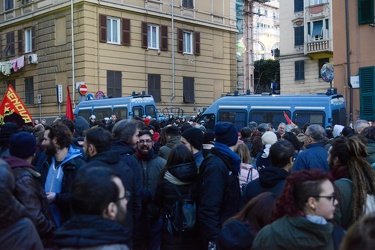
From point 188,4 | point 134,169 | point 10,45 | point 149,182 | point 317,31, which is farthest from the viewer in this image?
point 317,31

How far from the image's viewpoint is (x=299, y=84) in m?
40.2

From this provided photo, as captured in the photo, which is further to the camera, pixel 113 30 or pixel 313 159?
pixel 113 30

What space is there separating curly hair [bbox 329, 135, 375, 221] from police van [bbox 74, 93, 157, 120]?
16.8m

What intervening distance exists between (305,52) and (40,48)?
20.1m

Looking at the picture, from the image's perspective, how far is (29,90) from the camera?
30.1 meters

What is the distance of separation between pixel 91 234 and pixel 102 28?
2578cm

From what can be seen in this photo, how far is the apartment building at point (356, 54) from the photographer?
65.8ft

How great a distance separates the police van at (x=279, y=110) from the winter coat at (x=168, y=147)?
9.31 meters

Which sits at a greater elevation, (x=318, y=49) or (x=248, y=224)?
(x=318, y=49)

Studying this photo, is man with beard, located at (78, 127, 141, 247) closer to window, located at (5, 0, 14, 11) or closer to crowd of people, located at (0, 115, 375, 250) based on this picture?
crowd of people, located at (0, 115, 375, 250)

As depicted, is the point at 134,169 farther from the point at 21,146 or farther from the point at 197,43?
the point at 197,43

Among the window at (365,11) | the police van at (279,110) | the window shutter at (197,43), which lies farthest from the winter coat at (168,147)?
the window shutter at (197,43)

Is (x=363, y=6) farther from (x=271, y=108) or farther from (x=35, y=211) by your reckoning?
(x=35, y=211)

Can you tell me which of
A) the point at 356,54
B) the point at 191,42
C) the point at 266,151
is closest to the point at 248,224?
the point at 266,151
